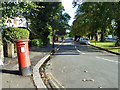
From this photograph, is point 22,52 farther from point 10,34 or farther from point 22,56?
point 10,34

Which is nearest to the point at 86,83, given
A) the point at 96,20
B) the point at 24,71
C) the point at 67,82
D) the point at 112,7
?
the point at 67,82

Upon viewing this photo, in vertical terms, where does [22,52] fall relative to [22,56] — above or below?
above

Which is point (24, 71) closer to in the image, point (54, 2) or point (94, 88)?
point (94, 88)

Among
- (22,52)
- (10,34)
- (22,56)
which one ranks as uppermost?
(10,34)

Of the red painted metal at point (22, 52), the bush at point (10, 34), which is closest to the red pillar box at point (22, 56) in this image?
the red painted metal at point (22, 52)

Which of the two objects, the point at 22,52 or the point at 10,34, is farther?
the point at 10,34

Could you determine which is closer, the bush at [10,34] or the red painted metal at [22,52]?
the red painted metal at [22,52]

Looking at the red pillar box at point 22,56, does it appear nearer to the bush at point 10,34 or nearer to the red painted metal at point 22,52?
the red painted metal at point 22,52

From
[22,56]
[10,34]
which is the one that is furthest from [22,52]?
[10,34]

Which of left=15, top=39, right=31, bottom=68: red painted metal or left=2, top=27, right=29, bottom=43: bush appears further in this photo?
left=2, top=27, right=29, bottom=43: bush

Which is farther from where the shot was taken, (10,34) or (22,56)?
(10,34)

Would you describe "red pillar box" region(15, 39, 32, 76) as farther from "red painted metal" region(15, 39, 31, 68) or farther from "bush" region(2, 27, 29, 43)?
"bush" region(2, 27, 29, 43)

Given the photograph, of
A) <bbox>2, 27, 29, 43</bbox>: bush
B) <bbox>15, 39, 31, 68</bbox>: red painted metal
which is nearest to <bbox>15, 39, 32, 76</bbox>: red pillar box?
<bbox>15, 39, 31, 68</bbox>: red painted metal

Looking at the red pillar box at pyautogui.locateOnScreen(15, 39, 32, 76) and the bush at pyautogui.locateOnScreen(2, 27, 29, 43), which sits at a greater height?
the bush at pyautogui.locateOnScreen(2, 27, 29, 43)
